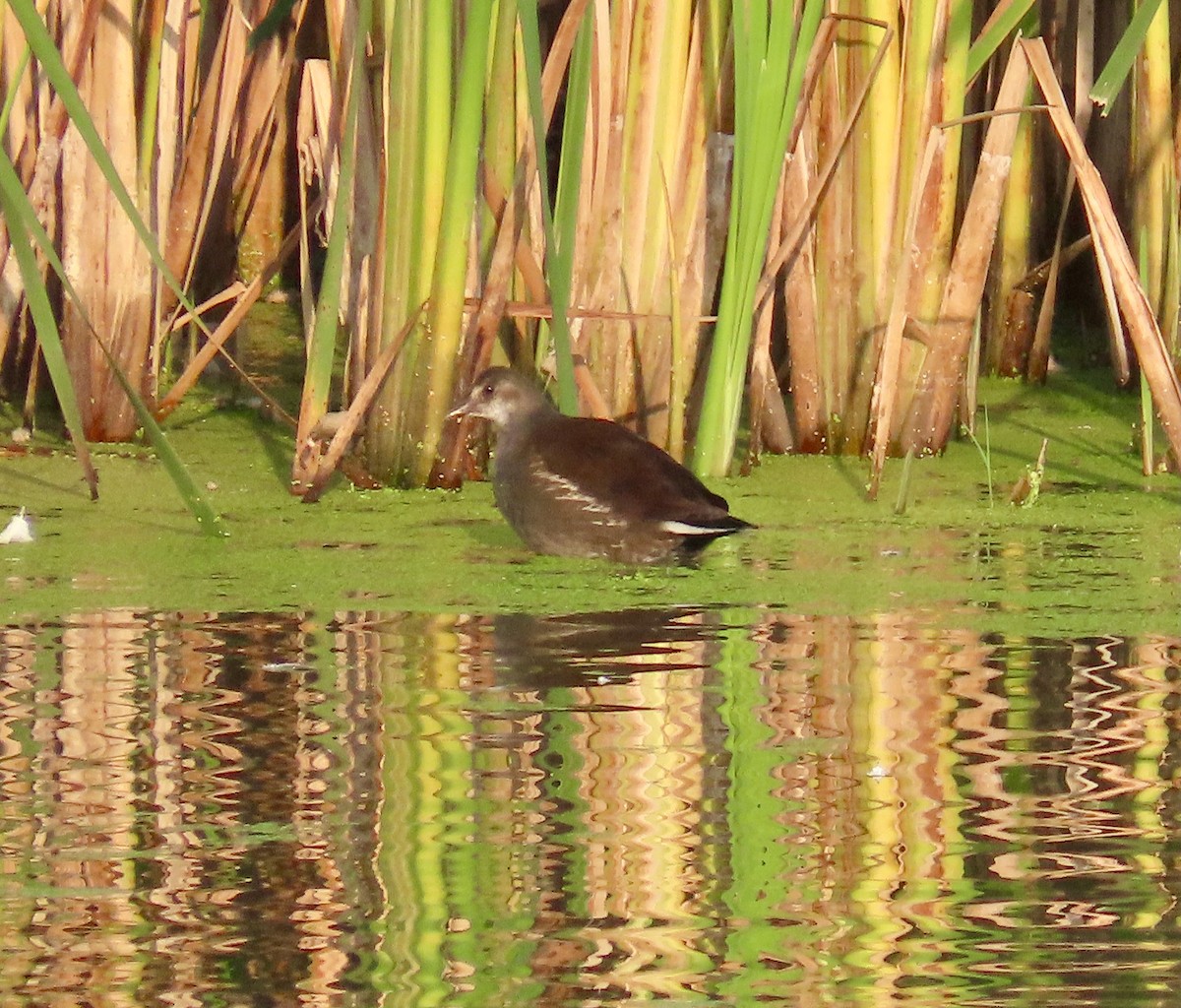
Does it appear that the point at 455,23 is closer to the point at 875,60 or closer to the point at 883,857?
the point at 875,60

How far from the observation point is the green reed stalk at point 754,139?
4734 mm

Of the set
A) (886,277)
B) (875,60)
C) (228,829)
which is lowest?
(228,829)

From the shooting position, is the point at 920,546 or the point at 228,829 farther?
the point at 920,546

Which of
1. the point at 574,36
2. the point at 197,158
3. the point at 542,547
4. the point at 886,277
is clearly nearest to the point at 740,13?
the point at 574,36

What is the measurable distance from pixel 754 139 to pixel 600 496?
0.82m

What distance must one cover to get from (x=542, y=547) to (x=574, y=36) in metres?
1.09

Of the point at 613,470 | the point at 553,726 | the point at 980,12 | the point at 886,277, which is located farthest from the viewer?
the point at 980,12

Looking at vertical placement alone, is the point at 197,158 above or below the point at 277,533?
above

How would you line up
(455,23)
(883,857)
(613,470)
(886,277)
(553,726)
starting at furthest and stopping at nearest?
(886,277) → (455,23) → (613,470) → (553,726) → (883,857)

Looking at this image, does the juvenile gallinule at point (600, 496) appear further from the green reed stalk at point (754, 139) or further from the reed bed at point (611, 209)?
the green reed stalk at point (754, 139)

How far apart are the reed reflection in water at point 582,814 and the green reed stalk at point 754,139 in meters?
1.15

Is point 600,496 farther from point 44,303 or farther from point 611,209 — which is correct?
point 44,303

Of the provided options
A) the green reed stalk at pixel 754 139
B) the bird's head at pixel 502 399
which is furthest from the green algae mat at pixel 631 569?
the green reed stalk at pixel 754 139

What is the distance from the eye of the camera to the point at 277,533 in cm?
468
